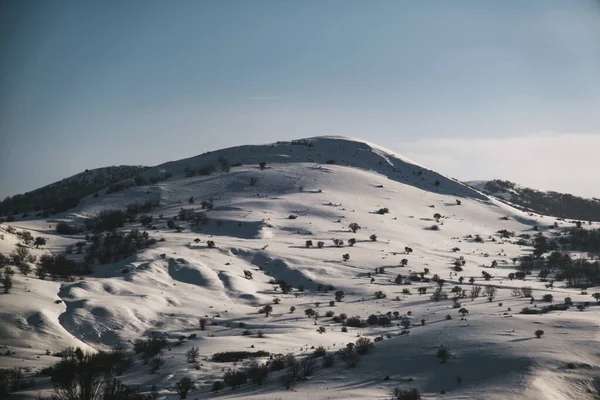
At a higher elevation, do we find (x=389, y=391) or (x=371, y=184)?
(x=371, y=184)

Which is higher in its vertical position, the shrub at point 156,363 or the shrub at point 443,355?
the shrub at point 443,355

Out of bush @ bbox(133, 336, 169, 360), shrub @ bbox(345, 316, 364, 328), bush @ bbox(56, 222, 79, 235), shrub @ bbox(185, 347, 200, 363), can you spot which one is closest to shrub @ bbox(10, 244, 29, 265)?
bush @ bbox(56, 222, 79, 235)

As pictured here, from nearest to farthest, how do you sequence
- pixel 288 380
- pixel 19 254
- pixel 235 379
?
pixel 288 380 < pixel 235 379 < pixel 19 254

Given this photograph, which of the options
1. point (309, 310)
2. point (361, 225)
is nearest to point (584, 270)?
point (361, 225)

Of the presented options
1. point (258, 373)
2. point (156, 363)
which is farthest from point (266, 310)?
Answer: point (258, 373)

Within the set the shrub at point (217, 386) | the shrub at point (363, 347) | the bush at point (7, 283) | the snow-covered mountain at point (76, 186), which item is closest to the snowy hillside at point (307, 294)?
the shrub at point (217, 386)

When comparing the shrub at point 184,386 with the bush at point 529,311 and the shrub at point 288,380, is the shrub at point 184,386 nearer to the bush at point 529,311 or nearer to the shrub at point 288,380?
the shrub at point 288,380

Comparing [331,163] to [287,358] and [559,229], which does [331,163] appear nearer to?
[559,229]

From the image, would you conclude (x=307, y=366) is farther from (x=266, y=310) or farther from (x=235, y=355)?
(x=266, y=310)
